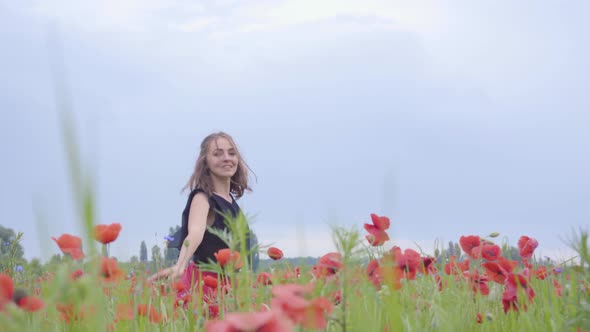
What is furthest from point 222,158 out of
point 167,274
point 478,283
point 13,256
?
point 478,283

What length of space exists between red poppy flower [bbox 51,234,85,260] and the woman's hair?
3510mm

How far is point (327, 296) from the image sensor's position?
103 cm

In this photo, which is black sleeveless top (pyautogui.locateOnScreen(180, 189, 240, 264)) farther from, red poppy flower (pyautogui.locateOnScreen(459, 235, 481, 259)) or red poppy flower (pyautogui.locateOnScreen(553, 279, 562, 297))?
red poppy flower (pyautogui.locateOnScreen(553, 279, 562, 297))

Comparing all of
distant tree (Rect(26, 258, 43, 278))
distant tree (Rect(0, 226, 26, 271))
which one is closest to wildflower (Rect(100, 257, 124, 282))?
distant tree (Rect(26, 258, 43, 278))

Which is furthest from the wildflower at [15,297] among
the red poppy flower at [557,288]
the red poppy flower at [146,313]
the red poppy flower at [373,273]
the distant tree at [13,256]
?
the distant tree at [13,256]

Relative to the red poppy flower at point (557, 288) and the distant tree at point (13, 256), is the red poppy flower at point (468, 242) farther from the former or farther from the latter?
the distant tree at point (13, 256)

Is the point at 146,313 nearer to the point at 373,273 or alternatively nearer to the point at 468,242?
the point at 373,273

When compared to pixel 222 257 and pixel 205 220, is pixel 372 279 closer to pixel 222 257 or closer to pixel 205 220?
pixel 222 257

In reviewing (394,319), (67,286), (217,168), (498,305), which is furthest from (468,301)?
(217,168)

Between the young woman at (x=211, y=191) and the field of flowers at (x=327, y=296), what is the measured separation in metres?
2.15

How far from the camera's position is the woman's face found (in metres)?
5.11

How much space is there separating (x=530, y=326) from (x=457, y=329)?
17 centimetres

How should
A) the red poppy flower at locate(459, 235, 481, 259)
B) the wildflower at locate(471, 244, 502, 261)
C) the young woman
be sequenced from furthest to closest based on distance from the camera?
the young woman → the red poppy flower at locate(459, 235, 481, 259) → the wildflower at locate(471, 244, 502, 261)

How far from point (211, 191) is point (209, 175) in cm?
23
